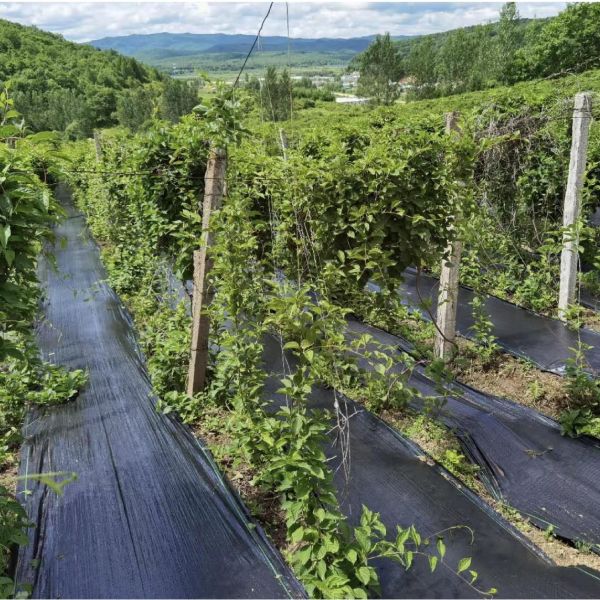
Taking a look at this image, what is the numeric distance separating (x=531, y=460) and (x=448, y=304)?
1.45m

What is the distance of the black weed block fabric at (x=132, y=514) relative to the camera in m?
2.41

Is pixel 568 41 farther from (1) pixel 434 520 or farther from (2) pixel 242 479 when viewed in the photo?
(2) pixel 242 479

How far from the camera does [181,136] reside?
151 inches

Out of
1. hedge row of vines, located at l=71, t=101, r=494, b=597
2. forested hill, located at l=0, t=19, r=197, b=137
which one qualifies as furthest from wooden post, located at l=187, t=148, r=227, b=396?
forested hill, located at l=0, t=19, r=197, b=137

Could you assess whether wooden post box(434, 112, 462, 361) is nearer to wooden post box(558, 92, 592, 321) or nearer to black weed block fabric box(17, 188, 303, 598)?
wooden post box(558, 92, 592, 321)

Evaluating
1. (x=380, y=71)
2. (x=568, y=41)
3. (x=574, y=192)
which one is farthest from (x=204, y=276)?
(x=380, y=71)

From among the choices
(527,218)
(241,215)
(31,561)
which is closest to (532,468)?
(241,215)

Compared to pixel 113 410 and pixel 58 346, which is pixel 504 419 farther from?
pixel 58 346

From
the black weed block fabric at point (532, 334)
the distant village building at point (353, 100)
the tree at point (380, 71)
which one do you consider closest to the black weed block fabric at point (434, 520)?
the black weed block fabric at point (532, 334)

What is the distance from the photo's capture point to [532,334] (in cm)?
502

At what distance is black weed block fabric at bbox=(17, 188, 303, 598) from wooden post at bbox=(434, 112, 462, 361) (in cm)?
225

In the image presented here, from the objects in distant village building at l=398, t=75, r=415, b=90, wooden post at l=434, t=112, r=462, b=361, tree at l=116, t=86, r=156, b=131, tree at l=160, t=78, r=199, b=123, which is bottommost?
wooden post at l=434, t=112, r=462, b=361

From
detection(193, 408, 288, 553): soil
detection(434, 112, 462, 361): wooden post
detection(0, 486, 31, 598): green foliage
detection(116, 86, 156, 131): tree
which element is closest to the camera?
detection(0, 486, 31, 598): green foliage

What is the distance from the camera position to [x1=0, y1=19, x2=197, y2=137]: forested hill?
38.9 m
